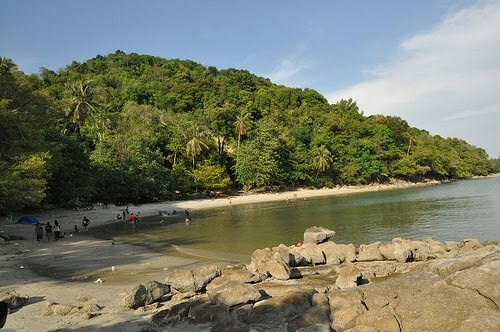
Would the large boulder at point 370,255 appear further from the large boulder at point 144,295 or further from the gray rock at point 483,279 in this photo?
the large boulder at point 144,295

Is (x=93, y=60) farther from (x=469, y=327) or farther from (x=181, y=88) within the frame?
(x=469, y=327)

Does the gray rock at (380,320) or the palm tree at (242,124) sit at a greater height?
the palm tree at (242,124)

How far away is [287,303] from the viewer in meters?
10.0

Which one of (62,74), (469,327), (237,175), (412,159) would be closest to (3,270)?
(469,327)

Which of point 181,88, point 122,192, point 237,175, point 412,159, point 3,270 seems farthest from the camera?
point 181,88

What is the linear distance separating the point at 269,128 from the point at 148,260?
5949 centimetres

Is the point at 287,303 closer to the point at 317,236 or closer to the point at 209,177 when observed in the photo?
the point at 317,236

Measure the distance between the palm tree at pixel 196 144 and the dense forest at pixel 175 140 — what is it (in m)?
0.19

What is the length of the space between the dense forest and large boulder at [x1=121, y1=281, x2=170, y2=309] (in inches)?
669

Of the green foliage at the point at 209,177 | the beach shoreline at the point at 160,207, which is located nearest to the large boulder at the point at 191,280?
the beach shoreline at the point at 160,207

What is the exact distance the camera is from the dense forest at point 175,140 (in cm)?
3347

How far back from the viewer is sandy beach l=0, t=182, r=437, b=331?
10500 millimetres

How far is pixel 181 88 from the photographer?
102 m

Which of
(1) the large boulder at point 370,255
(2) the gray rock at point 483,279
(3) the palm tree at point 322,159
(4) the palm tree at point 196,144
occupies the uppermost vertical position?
(4) the palm tree at point 196,144
